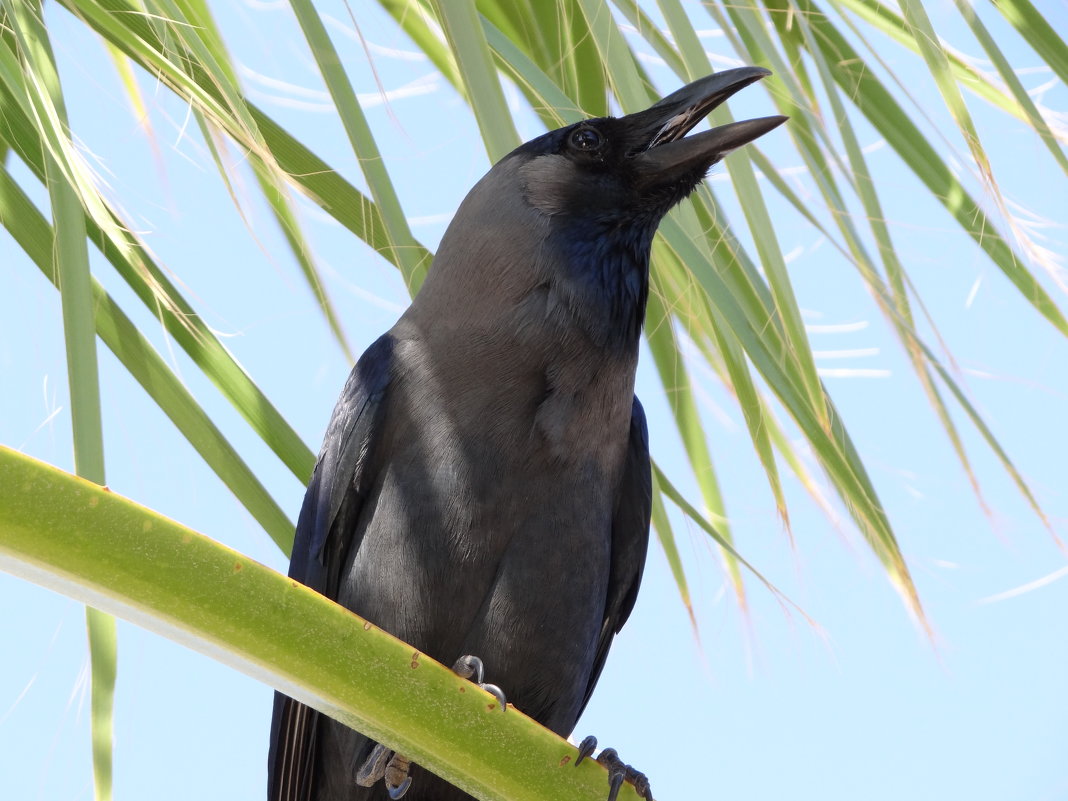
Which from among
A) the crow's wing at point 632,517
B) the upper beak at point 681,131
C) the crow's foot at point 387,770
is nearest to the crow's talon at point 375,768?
the crow's foot at point 387,770

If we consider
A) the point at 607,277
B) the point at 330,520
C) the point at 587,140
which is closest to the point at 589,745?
the point at 330,520

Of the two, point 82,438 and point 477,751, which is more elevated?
point 82,438

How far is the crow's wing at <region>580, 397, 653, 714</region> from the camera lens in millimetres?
2064

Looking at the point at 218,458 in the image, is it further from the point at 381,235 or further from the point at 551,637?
the point at 551,637

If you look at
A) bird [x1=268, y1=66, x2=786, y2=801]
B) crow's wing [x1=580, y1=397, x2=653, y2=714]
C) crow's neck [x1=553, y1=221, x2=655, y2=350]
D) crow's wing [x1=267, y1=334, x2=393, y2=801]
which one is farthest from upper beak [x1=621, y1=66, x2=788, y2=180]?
→ crow's wing [x1=267, y1=334, x2=393, y2=801]

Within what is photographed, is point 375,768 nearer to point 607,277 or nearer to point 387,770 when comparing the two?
point 387,770

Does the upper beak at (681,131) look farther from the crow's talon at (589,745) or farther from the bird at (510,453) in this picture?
the crow's talon at (589,745)

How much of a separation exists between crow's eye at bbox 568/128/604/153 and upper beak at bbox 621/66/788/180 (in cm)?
6

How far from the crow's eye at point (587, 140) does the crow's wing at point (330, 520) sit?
1.74 feet

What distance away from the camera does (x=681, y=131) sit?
2.17 meters

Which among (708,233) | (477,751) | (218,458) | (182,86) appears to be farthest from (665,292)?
(477,751)

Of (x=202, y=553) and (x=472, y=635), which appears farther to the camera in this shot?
(x=472, y=635)

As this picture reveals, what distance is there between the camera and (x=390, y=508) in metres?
1.85

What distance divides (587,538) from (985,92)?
3.38 ft
